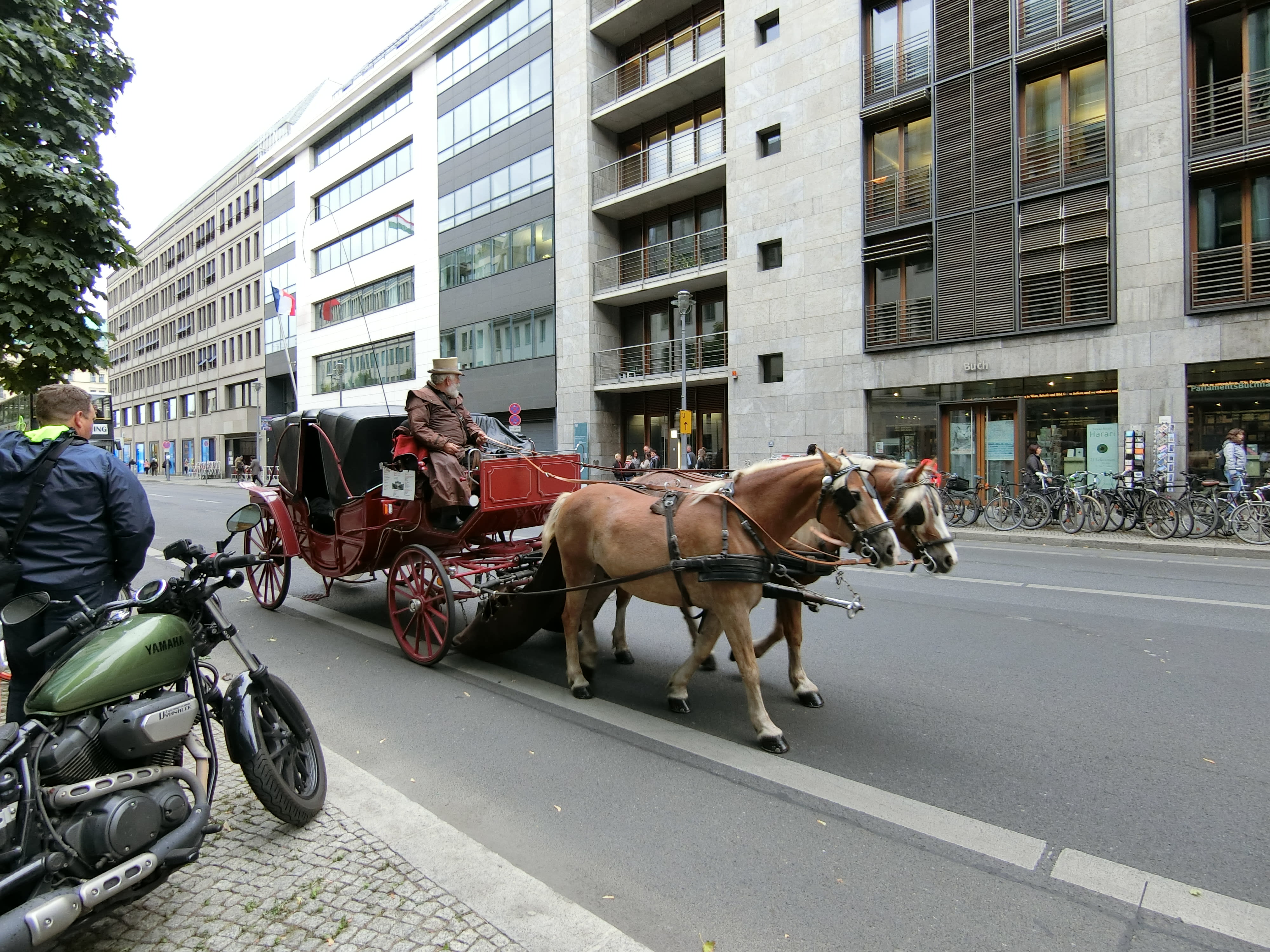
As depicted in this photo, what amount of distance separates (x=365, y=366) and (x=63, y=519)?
38.7m

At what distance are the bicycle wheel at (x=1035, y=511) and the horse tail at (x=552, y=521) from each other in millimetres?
13210

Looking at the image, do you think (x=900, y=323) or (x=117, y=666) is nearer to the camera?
(x=117, y=666)

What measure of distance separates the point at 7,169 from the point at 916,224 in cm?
1852

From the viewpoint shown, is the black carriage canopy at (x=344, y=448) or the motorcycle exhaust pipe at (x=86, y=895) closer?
the motorcycle exhaust pipe at (x=86, y=895)

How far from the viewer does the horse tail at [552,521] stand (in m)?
5.28

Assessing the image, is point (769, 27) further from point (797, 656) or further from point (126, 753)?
point (126, 753)

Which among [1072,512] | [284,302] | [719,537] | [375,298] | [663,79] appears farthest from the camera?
[284,302]

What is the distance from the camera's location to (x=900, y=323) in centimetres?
1927

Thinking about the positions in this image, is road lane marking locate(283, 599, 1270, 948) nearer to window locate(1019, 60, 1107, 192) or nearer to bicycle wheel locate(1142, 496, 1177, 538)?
bicycle wheel locate(1142, 496, 1177, 538)

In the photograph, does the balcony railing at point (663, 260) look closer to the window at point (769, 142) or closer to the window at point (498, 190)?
the window at point (769, 142)

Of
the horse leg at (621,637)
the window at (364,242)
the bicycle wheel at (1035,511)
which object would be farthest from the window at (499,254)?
the horse leg at (621,637)

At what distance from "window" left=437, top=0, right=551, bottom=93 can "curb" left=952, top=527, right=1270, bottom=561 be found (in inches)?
1022

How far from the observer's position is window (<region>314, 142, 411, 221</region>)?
1435 inches

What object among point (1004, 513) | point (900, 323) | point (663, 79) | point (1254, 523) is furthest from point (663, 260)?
point (1254, 523)
